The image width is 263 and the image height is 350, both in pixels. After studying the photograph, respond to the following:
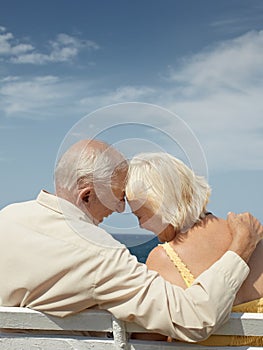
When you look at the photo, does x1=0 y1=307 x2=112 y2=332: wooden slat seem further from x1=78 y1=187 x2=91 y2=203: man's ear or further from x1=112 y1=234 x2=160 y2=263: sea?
x1=78 y1=187 x2=91 y2=203: man's ear

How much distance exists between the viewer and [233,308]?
8.94 feet

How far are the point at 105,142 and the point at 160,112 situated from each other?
0.88 feet

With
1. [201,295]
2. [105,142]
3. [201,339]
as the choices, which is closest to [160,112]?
[105,142]

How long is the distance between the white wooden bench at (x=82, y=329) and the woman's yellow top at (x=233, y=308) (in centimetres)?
5

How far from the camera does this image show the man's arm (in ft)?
7.97

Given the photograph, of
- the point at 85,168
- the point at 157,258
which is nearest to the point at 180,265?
the point at 157,258

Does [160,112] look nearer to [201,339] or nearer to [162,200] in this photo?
[162,200]

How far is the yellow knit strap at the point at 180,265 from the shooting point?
270 centimetres

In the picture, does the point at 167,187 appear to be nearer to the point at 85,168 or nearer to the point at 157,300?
the point at 85,168

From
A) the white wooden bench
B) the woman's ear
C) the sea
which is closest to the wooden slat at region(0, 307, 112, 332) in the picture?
the white wooden bench

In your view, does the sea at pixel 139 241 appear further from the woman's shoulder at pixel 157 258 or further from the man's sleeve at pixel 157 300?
the man's sleeve at pixel 157 300

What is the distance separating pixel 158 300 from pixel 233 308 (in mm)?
467

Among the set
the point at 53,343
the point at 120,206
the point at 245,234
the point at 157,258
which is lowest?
the point at 53,343

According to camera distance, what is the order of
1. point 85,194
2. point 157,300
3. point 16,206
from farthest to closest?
point 16,206 → point 85,194 → point 157,300
